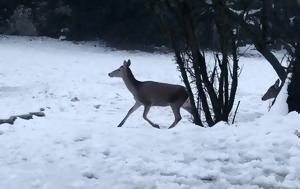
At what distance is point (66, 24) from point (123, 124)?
54.2 feet

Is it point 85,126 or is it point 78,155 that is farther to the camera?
point 85,126

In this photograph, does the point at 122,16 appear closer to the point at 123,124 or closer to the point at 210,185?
the point at 123,124

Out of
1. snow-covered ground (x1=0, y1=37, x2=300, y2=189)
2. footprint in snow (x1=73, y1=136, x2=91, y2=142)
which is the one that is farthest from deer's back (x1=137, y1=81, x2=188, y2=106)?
footprint in snow (x1=73, y1=136, x2=91, y2=142)

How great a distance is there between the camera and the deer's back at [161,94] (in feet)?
39.6

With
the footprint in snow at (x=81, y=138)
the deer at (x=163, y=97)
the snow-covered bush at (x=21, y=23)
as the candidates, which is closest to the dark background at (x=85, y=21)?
the snow-covered bush at (x=21, y=23)

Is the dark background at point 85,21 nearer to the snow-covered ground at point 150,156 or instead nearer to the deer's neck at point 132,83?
the deer's neck at point 132,83

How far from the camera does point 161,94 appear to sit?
39.8 ft

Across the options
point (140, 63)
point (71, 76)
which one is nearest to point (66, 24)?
point (140, 63)

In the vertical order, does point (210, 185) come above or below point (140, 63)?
above

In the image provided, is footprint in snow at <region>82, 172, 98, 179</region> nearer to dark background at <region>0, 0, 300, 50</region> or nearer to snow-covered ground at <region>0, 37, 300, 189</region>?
snow-covered ground at <region>0, 37, 300, 189</region>

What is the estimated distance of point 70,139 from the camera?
279 inches

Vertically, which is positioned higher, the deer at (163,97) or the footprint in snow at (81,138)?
the footprint in snow at (81,138)

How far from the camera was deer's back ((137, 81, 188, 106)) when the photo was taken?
1208 cm

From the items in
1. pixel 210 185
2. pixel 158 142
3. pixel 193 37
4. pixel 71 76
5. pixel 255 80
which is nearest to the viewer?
pixel 210 185
